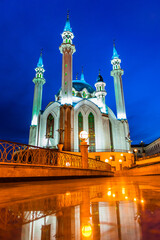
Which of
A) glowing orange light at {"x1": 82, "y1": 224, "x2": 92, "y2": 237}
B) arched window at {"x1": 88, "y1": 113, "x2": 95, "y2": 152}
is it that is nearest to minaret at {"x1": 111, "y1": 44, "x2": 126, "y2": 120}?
arched window at {"x1": 88, "y1": 113, "x2": 95, "y2": 152}

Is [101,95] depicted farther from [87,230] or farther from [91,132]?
[87,230]

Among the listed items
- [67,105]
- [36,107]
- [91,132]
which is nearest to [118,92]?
[91,132]

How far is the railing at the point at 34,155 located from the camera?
5.72 meters

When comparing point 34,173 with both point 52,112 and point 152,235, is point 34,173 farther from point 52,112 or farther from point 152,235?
point 52,112

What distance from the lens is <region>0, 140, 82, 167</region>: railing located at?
5.72m

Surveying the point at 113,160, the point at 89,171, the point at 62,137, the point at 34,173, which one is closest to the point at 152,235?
the point at 34,173

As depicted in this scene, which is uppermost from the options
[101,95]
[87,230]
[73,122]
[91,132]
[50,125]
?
[101,95]

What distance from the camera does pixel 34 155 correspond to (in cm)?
682

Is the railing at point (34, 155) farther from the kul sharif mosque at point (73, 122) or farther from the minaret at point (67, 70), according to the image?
the minaret at point (67, 70)

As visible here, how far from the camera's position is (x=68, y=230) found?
28.8 inches

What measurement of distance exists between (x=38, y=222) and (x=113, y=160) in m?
27.6

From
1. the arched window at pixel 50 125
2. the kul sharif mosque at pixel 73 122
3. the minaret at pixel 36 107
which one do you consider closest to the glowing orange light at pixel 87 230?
the kul sharif mosque at pixel 73 122

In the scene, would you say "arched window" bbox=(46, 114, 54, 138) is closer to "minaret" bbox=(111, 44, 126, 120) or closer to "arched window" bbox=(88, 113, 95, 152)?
"arched window" bbox=(88, 113, 95, 152)

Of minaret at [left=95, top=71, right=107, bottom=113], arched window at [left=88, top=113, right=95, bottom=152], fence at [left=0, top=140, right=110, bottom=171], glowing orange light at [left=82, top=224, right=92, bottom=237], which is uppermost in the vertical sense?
minaret at [left=95, top=71, right=107, bottom=113]
